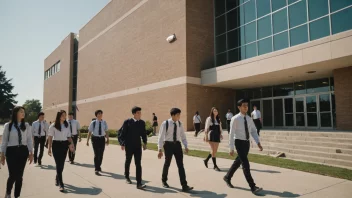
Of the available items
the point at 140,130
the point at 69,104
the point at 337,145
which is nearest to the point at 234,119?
the point at 140,130

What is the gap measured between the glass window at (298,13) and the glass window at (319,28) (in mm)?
736

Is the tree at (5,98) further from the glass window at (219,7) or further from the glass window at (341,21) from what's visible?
the glass window at (341,21)

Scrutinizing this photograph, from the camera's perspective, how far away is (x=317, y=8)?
14641 millimetres

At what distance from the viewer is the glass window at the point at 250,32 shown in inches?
726

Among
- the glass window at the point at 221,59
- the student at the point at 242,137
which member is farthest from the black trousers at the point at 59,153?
the glass window at the point at 221,59

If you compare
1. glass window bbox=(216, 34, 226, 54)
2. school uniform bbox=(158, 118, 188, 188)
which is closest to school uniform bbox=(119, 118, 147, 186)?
school uniform bbox=(158, 118, 188, 188)

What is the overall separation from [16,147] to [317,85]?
1796 cm

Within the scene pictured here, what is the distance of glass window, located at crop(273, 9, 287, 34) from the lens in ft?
53.6

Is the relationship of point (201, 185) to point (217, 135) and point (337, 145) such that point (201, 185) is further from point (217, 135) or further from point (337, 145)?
point (337, 145)

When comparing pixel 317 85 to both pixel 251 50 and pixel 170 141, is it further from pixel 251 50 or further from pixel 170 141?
pixel 170 141

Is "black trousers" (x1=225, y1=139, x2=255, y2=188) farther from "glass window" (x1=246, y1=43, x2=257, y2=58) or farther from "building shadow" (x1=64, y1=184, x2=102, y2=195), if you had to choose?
"glass window" (x1=246, y1=43, x2=257, y2=58)

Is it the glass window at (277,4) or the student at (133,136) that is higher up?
the glass window at (277,4)

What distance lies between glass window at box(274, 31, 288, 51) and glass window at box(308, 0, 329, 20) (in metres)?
1.84

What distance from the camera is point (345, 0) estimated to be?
1349 cm
